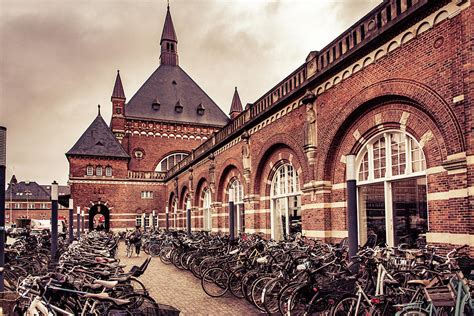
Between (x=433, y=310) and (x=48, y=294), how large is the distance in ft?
13.7

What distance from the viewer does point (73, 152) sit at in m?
35.6

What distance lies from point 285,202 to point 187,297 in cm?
619

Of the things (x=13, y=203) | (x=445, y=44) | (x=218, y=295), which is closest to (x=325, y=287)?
(x=218, y=295)

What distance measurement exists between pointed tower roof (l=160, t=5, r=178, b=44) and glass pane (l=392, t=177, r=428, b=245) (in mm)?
47303

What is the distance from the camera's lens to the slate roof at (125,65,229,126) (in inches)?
1665

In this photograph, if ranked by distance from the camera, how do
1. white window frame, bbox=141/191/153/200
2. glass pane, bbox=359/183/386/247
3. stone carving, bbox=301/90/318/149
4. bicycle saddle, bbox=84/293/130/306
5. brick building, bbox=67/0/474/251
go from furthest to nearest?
white window frame, bbox=141/191/153/200 → stone carving, bbox=301/90/318/149 → glass pane, bbox=359/183/386/247 → brick building, bbox=67/0/474/251 → bicycle saddle, bbox=84/293/130/306

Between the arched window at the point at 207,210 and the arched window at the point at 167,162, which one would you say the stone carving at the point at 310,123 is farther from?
the arched window at the point at 167,162

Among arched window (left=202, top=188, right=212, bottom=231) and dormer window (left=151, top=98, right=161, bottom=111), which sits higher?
dormer window (left=151, top=98, right=161, bottom=111)

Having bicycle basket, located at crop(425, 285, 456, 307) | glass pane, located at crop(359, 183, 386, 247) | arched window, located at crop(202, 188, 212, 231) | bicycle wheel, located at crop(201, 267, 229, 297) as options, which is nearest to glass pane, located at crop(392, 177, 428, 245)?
glass pane, located at crop(359, 183, 386, 247)

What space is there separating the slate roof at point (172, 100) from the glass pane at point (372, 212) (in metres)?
33.9

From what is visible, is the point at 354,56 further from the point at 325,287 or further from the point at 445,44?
the point at 325,287

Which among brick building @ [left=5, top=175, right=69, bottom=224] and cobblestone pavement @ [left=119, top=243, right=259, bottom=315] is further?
brick building @ [left=5, top=175, right=69, bottom=224]

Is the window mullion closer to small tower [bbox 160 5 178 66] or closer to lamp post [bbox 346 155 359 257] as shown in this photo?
lamp post [bbox 346 155 359 257]

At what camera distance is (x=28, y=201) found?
84.1 meters
